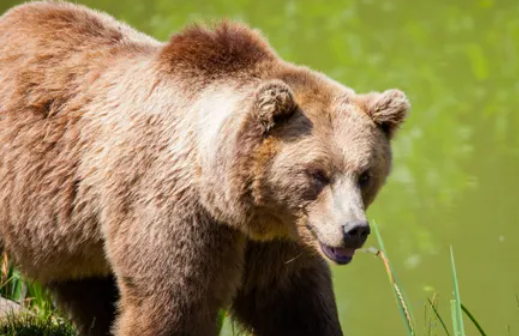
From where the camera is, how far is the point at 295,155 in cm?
475

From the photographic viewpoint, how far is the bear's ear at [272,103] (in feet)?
15.5

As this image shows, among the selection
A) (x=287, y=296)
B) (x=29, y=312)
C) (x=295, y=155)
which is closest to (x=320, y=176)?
(x=295, y=155)

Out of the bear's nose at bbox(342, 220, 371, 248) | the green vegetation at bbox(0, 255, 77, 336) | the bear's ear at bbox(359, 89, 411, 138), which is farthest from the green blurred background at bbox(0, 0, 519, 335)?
the bear's nose at bbox(342, 220, 371, 248)

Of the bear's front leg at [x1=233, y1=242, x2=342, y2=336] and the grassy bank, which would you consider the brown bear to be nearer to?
the bear's front leg at [x1=233, y1=242, x2=342, y2=336]

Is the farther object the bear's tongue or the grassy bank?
the grassy bank

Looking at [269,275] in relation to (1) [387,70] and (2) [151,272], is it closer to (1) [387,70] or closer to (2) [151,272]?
(2) [151,272]

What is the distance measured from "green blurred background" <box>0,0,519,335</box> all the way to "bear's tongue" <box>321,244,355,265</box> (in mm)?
2863

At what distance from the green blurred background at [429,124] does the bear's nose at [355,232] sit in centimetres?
300

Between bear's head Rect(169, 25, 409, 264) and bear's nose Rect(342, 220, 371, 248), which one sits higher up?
bear's head Rect(169, 25, 409, 264)

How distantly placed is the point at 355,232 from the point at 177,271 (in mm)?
1003

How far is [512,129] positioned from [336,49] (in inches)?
117

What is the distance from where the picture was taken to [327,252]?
475cm

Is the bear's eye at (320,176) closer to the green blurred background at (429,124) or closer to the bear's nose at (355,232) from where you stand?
the bear's nose at (355,232)

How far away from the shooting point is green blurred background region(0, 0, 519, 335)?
976 centimetres
